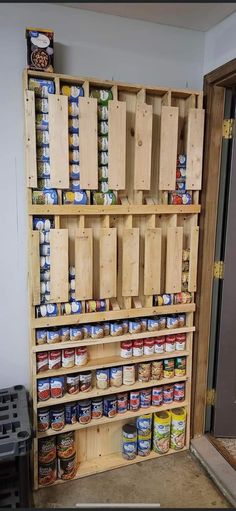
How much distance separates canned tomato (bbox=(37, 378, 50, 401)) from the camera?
188 centimetres

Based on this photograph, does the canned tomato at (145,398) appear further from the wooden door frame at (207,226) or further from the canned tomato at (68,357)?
the canned tomato at (68,357)

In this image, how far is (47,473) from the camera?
6.29ft

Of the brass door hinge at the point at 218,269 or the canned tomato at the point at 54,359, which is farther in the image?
the brass door hinge at the point at 218,269

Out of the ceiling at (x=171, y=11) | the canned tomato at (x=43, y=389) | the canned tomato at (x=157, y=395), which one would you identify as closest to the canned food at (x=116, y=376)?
the canned tomato at (x=157, y=395)

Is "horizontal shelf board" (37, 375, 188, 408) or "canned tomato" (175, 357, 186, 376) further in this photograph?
"canned tomato" (175, 357, 186, 376)

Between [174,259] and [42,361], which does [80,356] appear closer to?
[42,361]

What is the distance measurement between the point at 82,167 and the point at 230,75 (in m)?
0.92

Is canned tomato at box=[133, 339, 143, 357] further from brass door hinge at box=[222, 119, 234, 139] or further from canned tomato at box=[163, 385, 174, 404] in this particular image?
brass door hinge at box=[222, 119, 234, 139]

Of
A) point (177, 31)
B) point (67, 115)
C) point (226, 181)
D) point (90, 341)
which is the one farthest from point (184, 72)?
point (90, 341)

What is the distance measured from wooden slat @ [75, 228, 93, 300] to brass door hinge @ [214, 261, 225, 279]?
2.59ft

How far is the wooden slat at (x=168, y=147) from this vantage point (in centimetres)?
191

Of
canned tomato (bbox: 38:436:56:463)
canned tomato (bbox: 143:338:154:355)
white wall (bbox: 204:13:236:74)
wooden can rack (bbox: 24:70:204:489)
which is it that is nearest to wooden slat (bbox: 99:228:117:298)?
wooden can rack (bbox: 24:70:204:489)

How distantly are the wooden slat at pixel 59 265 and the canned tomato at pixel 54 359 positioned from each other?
298 millimetres

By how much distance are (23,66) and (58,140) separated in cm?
41
